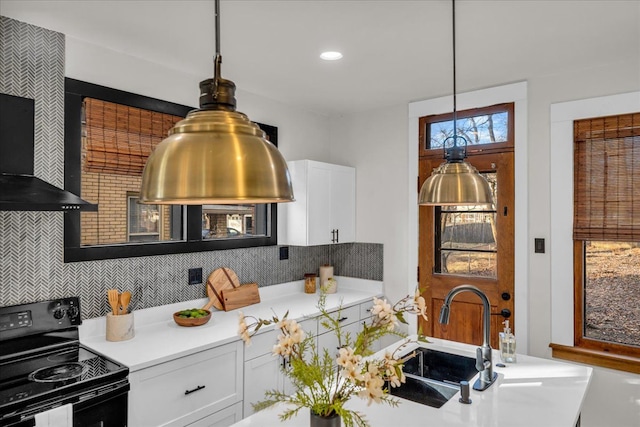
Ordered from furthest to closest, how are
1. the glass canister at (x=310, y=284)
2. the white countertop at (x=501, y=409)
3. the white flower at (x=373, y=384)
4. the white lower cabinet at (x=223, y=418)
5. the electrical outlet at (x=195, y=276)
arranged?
1. the glass canister at (x=310, y=284)
2. the electrical outlet at (x=195, y=276)
3. the white lower cabinet at (x=223, y=418)
4. the white countertop at (x=501, y=409)
5. the white flower at (x=373, y=384)

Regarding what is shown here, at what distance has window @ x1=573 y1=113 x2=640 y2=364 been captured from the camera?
8.68ft

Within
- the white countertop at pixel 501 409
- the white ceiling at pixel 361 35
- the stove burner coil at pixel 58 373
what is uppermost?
the white ceiling at pixel 361 35

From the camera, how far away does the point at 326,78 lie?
300cm

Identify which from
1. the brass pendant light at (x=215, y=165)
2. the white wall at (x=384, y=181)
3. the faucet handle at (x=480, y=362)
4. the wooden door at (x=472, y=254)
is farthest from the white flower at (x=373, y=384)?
the white wall at (x=384, y=181)

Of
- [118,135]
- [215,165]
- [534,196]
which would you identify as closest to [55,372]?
[118,135]

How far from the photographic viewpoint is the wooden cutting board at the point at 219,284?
3.03 metres

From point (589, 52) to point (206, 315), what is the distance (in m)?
2.87

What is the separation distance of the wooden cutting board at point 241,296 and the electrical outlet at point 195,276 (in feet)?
0.68

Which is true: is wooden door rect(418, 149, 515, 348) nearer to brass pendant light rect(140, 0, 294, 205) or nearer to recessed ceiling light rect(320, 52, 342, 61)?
recessed ceiling light rect(320, 52, 342, 61)

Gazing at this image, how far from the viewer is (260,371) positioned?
262cm

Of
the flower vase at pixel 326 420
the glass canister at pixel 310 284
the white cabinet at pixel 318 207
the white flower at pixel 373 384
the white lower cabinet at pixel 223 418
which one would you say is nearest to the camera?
the white flower at pixel 373 384

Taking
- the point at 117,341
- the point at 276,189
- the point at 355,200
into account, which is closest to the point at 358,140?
the point at 355,200

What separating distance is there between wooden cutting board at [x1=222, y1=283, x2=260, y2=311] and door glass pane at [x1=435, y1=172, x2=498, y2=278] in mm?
1513

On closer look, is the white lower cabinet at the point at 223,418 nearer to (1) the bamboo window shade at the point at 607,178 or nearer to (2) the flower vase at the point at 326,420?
(2) the flower vase at the point at 326,420
